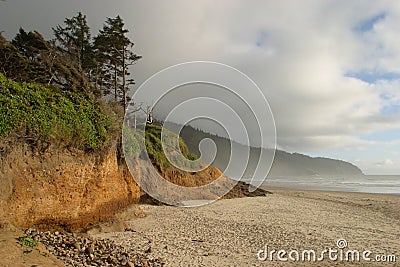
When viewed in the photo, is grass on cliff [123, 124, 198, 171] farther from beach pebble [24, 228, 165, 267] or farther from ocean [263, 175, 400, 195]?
ocean [263, 175, 400, 195]

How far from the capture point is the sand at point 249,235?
26.9ft

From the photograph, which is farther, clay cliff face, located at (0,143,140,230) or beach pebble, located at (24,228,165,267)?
clay cliff face, located at (0,143,140,230)

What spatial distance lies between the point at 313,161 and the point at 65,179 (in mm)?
176928

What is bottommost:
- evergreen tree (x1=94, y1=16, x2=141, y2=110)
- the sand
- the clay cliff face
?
the sand

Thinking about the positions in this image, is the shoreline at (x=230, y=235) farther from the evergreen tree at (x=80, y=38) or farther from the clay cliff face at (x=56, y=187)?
the evergreen tree at (x=80, y=38)

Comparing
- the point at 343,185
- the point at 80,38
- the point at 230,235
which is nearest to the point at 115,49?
the point at 80,38

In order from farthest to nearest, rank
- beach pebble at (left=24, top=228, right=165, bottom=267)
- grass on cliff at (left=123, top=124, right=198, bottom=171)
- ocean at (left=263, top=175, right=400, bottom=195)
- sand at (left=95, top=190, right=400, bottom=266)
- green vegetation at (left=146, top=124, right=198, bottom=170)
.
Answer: ocean at (left=263, top=175, right=400, bottom=195) → green vegetation at (left=146, top=124, right=198, bottom=170) → grass on cliff at (left=123, top=124, right=198, bottom=171) → sand at (left=95, top=190, right=400, bottom=266) → beach pebble at (left=24, top=228, right=165, bottom=267)

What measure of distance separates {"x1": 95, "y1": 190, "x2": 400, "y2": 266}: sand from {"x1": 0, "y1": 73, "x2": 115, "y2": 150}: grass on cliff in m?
3.68

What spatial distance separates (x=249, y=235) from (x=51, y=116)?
823 cm

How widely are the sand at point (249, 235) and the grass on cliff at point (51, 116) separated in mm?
3680

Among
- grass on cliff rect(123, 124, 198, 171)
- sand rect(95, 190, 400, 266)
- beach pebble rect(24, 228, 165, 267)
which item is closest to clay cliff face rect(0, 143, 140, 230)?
beach pebble rect(24, 228, 165, 267)

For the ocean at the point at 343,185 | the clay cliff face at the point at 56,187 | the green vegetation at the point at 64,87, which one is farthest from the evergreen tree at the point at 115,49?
the ocean at the point at 343,185

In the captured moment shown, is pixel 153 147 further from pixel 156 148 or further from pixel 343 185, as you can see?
pixel 343 185

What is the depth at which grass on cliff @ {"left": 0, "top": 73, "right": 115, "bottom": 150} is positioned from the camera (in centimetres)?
781
